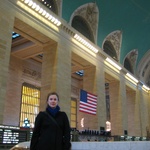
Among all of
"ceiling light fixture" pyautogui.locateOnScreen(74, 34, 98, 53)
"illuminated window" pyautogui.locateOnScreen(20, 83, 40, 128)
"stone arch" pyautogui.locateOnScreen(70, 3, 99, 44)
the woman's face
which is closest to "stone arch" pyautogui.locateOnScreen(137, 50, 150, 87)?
"stone arch" pyautogui.locateOnScreen(70, 3, 99, 44)

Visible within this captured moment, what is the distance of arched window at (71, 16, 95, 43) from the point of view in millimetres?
12958

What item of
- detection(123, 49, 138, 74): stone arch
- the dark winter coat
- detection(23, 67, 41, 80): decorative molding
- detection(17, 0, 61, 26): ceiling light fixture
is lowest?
the dark winter coat

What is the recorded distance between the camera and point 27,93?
15.3m

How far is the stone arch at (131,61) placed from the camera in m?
17.8

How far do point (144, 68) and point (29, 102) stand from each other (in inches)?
440

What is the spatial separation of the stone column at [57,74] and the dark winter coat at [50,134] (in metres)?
7.71

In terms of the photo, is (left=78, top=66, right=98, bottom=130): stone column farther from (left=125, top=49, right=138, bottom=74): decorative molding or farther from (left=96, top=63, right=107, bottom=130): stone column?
(left=125, top=49, right=138, bottom=74): decorative molding

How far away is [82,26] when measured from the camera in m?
13.6

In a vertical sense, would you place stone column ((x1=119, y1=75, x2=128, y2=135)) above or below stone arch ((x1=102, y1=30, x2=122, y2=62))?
below

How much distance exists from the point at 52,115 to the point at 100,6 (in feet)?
41.2

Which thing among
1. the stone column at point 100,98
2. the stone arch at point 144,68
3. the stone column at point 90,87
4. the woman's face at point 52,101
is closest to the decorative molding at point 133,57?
the stone arch at point 144,68

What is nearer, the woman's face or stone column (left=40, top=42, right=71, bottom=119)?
the woman's face

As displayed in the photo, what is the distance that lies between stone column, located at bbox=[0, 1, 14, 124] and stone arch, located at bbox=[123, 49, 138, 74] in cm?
1143

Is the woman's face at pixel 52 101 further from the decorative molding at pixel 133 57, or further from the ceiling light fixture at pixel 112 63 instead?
the decorative molding at pixel 133 57
